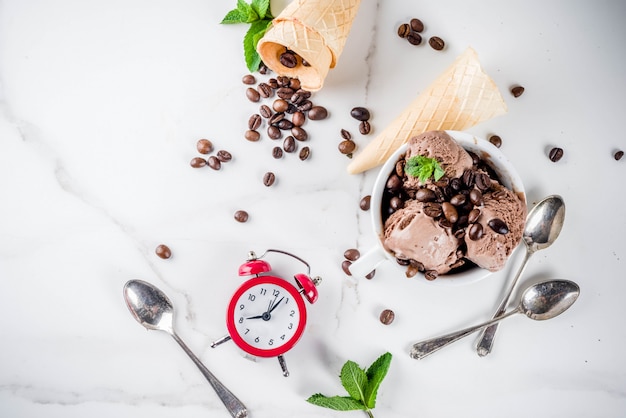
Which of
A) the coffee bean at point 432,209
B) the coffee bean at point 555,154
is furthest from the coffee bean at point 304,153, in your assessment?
the coffee bean at point 555,154

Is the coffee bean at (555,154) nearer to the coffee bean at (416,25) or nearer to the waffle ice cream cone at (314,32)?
the coffee bean at (416,25)

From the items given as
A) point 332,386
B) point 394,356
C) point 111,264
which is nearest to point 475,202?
point 394,356

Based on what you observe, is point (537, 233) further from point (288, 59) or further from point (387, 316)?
point (288, 59)

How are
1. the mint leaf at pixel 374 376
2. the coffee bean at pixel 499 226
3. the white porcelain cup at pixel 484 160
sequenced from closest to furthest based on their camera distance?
the coffee bean at pixel 499 226, the white porcelain cup at pixel 484 160, the mint leaf at pixel 374 376

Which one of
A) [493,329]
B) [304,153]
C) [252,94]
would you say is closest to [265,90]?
[252,94]

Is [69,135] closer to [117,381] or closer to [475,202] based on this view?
[117,381]

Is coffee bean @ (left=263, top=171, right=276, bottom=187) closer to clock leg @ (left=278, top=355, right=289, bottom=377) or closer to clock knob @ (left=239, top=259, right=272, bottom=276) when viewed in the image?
clock knob @ (left=239, top=259, right=272, bottom=276)
